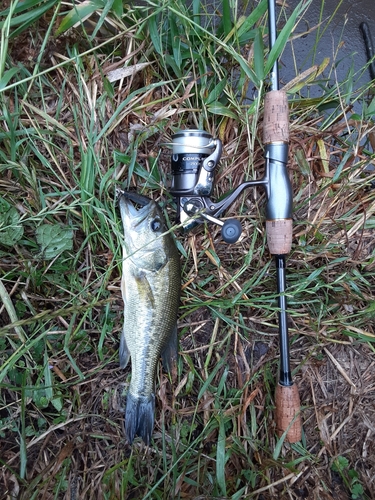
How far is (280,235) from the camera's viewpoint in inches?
73.2

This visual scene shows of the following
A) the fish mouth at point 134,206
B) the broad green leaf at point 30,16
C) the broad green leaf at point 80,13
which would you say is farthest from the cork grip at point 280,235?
the broad green leaf at point 30,16

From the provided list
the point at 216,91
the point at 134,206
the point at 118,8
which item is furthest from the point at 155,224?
the point at 118,8

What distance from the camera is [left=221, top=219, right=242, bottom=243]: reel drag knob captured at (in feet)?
5.87

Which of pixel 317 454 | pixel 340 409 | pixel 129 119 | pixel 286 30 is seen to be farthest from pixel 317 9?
pixel 317 454

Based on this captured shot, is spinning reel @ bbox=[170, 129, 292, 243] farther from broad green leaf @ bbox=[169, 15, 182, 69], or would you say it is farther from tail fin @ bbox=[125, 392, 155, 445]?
tail fin @ bbox=[125, 392, 155, 445]

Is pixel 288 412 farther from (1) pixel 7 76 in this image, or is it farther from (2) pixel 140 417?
(1) pixel 7 76

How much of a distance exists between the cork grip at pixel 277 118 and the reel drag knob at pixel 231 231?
0.47 meters

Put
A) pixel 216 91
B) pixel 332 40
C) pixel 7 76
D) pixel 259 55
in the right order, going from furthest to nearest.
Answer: pixel 332 40 → pixel 216 91 → pixel 259 55 → pixel 7 76

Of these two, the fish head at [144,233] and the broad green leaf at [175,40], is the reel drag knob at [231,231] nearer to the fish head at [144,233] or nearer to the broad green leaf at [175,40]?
the fish head at [144,233]

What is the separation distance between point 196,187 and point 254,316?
841mm

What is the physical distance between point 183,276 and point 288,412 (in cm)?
92

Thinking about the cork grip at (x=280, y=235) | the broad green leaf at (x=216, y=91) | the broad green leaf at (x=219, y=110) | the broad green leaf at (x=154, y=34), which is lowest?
the cork grip at (x=280, y=235)

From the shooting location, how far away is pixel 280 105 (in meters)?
1.83

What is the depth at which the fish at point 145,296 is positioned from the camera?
181 cm
